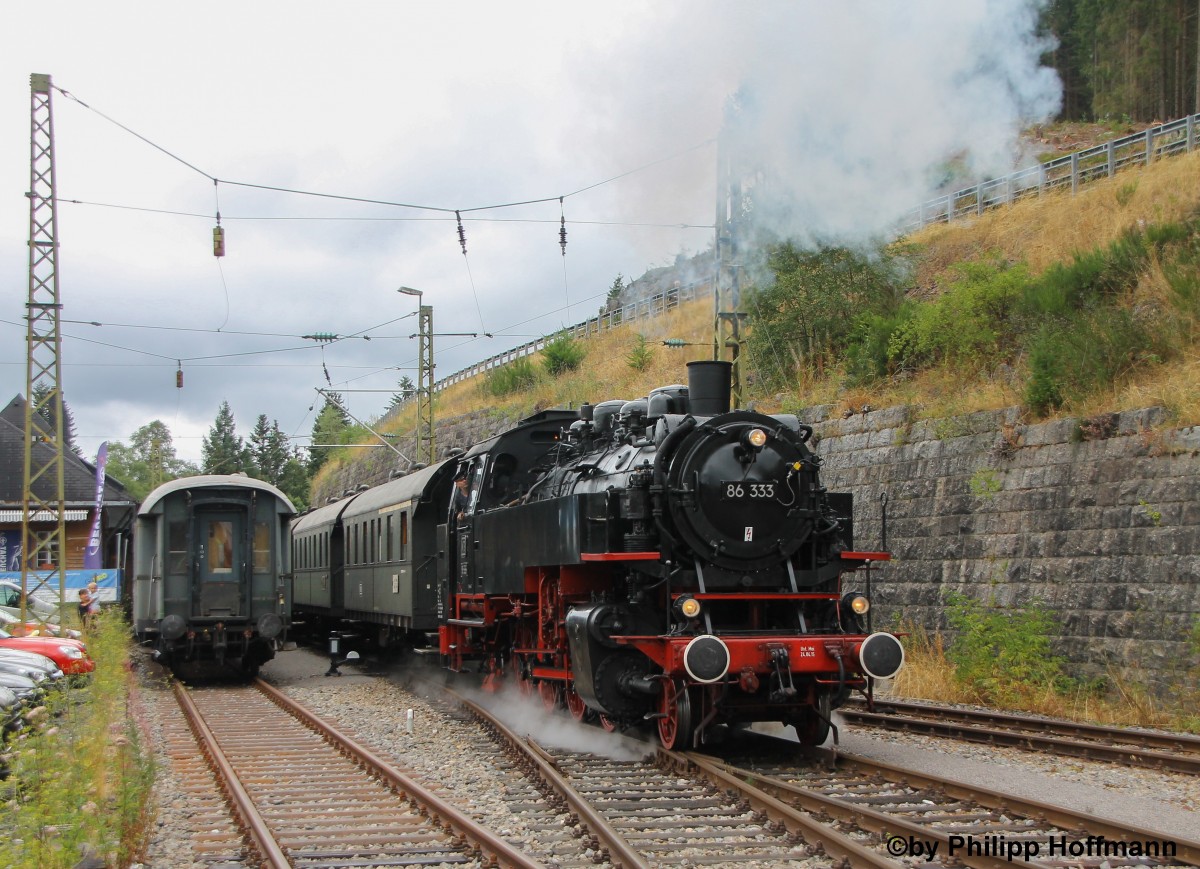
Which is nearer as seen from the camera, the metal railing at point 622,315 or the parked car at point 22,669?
the parked car at point 22,669

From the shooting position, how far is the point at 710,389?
10.3 metres

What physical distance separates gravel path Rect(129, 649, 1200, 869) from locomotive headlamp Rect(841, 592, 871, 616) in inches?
45.1

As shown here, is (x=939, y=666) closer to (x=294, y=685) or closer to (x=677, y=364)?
(x=294, y=685)

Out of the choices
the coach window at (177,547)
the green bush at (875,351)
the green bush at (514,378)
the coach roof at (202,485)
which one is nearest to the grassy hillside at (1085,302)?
the green bush at (875,351)

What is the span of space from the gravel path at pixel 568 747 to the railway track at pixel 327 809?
284mm

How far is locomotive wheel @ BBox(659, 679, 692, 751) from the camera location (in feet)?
28.7

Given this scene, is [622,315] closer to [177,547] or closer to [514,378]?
[514,378]

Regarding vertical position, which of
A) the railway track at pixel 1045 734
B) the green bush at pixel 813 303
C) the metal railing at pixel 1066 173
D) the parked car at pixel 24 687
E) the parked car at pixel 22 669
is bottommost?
the railway track at pixel 1045 734

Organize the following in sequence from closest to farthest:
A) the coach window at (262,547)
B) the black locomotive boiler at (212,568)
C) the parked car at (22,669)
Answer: the parked car at (22,669) < the black locomotive boiler at (212,568) < the coach window at (262,547)

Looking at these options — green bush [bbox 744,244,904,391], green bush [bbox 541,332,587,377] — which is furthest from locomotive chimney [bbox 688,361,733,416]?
green bush [bbox 541,332,587,377]

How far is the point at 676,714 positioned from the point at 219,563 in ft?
33.4

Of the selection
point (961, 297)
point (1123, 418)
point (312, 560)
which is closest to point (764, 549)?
point (1123, 418)

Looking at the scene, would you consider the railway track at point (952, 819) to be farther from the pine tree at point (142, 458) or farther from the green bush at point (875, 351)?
the pine tree at point (142, 458)

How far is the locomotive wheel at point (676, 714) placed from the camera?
8.73 metres
